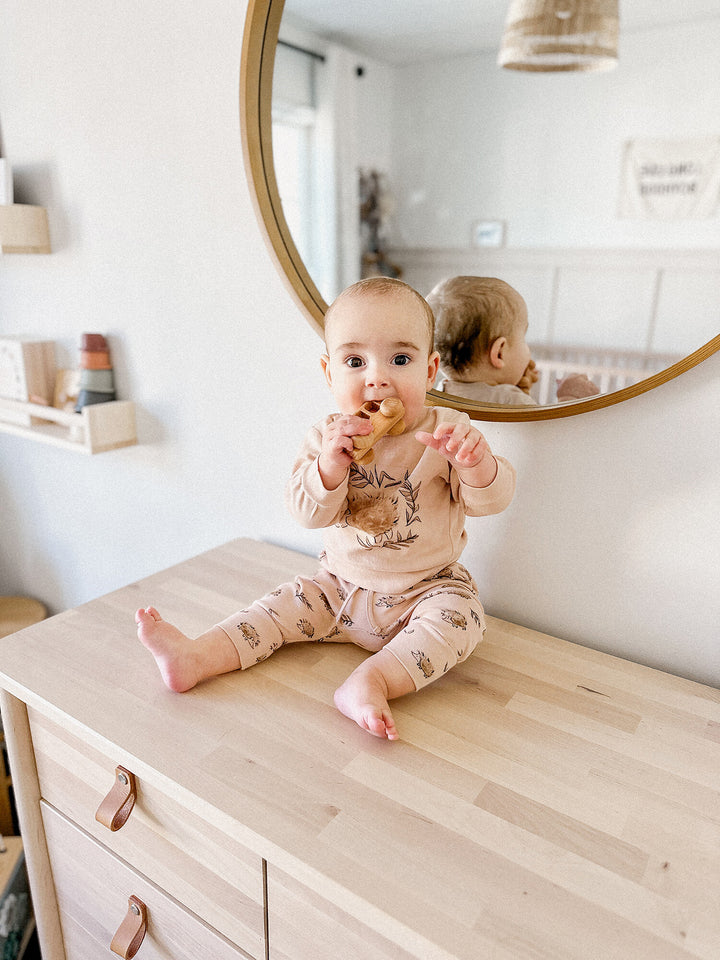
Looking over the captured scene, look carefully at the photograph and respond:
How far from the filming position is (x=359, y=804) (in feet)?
2.11

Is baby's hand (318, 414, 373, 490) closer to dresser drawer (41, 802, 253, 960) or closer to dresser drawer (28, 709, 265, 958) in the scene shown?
dresser drawer (28, 709, 265, 958)

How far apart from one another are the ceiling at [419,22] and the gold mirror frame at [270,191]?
5cm

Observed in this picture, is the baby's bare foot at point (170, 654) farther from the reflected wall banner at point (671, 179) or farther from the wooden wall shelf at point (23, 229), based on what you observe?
the wooden wall shelf at point (23, 229)

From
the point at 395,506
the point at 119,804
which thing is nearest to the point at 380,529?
the point at 395,506

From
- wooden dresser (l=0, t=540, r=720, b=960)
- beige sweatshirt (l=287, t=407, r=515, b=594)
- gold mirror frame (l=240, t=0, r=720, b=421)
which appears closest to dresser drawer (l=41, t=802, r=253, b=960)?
wooden dresser (l=0, t=540, r=720, b=960)

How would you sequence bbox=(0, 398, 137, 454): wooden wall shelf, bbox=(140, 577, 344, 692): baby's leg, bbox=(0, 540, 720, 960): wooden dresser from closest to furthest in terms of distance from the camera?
1. bbox=(0, 540, 720, 960): wooden dresser
2. bbox=(140, 577, 344, 692): baby's leg
3. bbox=(0, 398, 137, 454): wooden wall shelf

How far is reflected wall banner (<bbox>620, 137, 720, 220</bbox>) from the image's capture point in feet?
2.31

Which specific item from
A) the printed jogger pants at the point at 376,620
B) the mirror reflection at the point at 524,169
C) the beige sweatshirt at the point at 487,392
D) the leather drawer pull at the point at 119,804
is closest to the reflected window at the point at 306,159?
the mirror reflection at the point at 524,169

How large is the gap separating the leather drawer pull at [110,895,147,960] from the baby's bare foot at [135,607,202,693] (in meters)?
0.29

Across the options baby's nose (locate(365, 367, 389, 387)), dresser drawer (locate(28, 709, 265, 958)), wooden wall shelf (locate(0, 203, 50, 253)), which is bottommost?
dresser drawer (locate(28, 709, 265, 958))

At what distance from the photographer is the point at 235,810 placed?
635 millimetres

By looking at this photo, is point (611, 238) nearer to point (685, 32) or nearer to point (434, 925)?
point (685, 32)

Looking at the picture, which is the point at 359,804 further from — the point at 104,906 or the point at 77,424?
the point at 77,424

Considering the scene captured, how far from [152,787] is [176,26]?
1.14 metres
